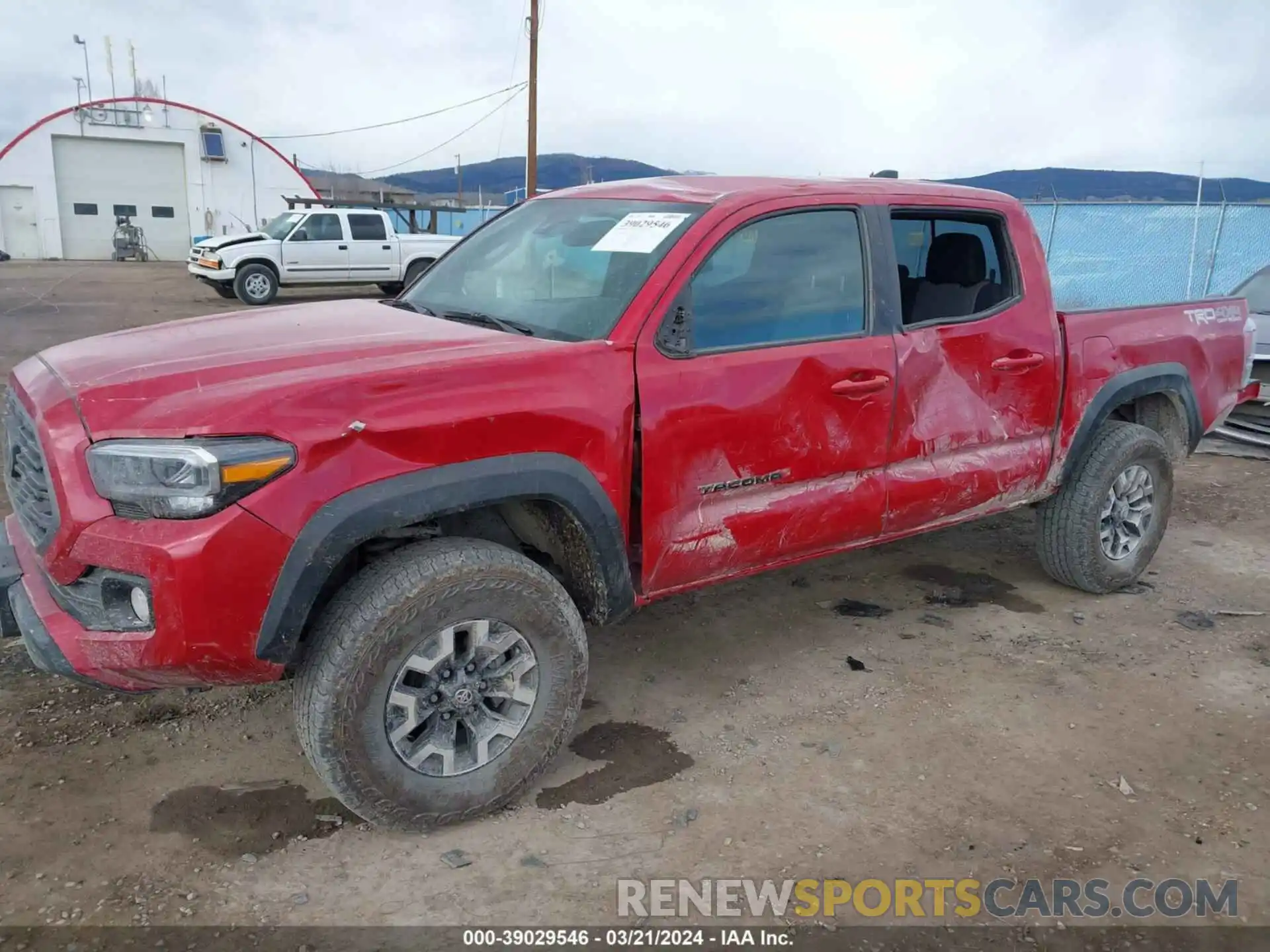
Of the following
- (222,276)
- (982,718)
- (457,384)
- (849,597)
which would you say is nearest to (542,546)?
(457,384)

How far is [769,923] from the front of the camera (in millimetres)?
2480

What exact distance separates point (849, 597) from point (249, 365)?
3095 millimetres

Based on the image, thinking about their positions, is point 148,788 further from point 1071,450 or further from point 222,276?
point 222,276

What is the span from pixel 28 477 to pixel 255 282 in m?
15.7

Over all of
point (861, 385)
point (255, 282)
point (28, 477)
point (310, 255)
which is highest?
point (310, 255)

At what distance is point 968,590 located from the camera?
4.77m

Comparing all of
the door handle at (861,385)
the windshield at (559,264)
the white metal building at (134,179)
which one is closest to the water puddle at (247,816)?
the windshield at (559,264)

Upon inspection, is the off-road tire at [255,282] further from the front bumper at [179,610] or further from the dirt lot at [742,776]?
the front bumper at [179,610]

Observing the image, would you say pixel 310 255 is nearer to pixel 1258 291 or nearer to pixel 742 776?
pixel 1258 291

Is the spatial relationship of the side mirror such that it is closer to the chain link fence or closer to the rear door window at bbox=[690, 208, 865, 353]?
the rear door window at bbox=[690, 208, 865, 353]

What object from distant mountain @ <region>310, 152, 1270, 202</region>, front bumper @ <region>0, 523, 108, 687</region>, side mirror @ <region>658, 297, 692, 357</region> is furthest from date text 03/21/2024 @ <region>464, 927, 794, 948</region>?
distant mountain @ <region>310, 152, 1270, 202</region>

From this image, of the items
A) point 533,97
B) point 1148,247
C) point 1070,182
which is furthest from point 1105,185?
point 533,97

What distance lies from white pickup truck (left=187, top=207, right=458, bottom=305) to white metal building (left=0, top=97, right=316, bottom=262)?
65.1 ft

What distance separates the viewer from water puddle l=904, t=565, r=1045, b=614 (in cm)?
459
